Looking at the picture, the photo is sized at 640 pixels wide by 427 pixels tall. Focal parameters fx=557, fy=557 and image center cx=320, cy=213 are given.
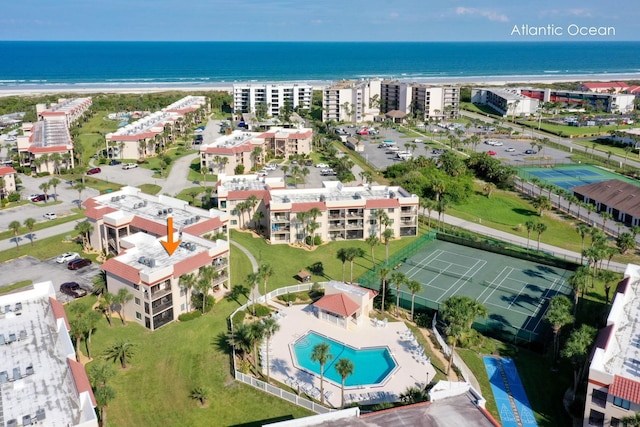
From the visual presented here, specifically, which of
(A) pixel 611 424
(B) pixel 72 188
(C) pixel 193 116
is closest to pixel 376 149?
(C) pixel 193 116

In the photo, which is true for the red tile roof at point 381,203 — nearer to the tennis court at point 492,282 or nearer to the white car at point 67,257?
the tennis court at point 492,282

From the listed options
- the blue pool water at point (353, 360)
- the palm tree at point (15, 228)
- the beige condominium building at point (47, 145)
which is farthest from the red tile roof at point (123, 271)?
the beige condominium building at point (47, 145)

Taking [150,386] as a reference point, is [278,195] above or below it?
above

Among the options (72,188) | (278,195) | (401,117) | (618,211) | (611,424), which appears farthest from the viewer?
(401,117)

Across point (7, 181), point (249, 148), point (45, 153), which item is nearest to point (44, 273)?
point (7, 181)

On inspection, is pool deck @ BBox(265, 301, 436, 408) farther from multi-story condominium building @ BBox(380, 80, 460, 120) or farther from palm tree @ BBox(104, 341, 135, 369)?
multi-story condominium building @ BBox(380, 80, 460, 120)

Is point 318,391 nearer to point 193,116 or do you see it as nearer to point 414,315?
point 414,315

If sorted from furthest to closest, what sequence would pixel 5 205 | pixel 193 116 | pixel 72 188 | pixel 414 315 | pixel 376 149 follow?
1. pixel 193 116
2. pixel 376 149
3. pixel 72 188
4. pixel 5 205
5. pixel 414 315

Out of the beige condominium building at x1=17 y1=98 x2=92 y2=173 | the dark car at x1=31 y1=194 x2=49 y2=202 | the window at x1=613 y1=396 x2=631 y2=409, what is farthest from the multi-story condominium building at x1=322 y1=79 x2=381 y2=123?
the window at x1=613 y1=396 x2=631 y2=409
